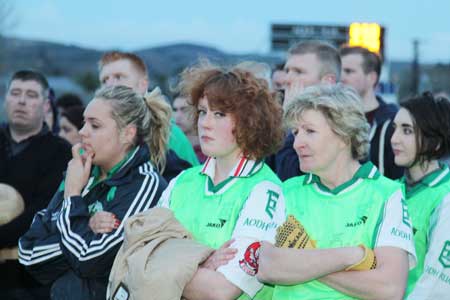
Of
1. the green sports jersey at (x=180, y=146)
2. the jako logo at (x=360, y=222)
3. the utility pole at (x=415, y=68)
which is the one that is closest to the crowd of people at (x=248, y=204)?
the jako logo at (x=360, y=222)

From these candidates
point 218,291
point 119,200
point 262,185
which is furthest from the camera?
point 119,200

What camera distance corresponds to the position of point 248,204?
13.7 feet

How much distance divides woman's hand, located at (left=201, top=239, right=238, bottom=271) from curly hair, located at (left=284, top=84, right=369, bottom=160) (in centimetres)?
74

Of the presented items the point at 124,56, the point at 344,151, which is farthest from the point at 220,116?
the point at 124,56

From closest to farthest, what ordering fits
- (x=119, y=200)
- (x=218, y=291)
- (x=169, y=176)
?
(x=218, y=291)
(x=119, y=200)
(x=169, y=176)

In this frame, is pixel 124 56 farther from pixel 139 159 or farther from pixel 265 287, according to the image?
pixel 265 287

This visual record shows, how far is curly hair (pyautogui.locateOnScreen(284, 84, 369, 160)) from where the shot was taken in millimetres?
4227

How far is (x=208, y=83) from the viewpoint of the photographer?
14.9ft

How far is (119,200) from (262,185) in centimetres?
102

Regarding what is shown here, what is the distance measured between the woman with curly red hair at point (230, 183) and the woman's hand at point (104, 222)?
1.33ft

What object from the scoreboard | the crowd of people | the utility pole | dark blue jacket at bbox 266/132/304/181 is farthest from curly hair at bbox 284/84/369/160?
the utility pole

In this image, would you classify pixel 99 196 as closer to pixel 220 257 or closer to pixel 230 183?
pixel 230 183

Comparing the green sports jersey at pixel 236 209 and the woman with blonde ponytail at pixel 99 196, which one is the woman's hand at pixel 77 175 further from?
the green sports jersey at pixel 236 209

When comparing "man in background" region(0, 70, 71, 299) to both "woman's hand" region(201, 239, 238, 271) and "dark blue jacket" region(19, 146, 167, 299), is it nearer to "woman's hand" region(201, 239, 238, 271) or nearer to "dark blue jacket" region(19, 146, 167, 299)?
"dark blue jacket" region(19, 146, 167, 299)
